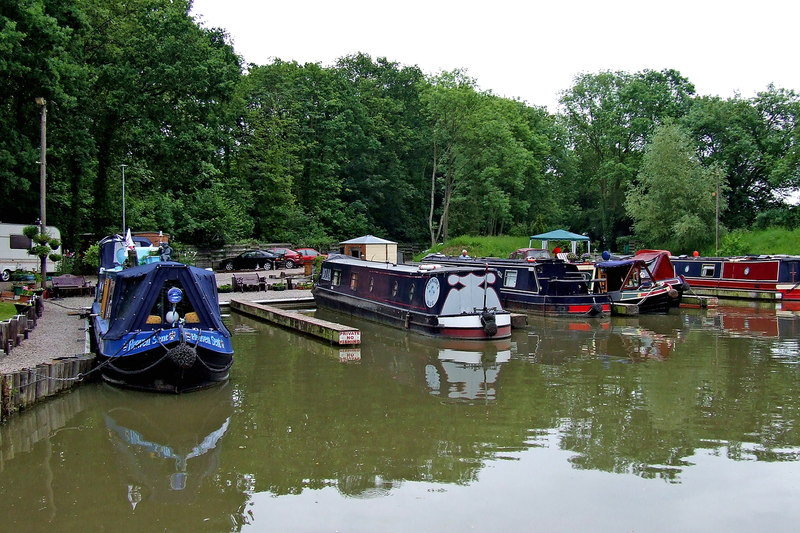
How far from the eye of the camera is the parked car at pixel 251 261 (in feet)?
115

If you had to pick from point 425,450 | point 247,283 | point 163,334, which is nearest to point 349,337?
point 163,334

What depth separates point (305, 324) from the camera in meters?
17.6

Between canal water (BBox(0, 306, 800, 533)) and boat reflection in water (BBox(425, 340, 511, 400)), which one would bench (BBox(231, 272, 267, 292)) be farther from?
boat reflection in water (BBox(425, 340, 511, 400))

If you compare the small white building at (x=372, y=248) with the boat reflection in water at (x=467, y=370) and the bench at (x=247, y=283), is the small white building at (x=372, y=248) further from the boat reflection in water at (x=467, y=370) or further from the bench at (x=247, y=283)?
the boat reflection in water at (x=467, y=370)

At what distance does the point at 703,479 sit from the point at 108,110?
29635 millimetres

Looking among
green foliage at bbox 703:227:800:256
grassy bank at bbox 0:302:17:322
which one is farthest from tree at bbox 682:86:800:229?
grassy bank at bbox 0:302:17:322

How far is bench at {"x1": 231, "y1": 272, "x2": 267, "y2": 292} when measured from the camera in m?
26.4

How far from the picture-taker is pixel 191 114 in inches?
1262

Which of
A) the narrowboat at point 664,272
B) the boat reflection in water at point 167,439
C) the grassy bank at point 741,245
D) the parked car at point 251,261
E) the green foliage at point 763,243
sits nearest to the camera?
the boat reflection in water at point 167,439

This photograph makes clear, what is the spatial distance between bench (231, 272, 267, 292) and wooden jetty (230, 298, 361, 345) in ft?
11.3

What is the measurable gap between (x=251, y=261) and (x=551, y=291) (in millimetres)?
18897

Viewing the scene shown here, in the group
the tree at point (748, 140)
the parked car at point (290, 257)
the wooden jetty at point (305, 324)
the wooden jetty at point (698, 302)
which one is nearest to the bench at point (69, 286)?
the wooden jetty at point (305, 324)

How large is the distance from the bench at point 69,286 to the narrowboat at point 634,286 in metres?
18.1

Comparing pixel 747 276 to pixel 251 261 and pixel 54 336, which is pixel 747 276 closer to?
pixel 251 261
